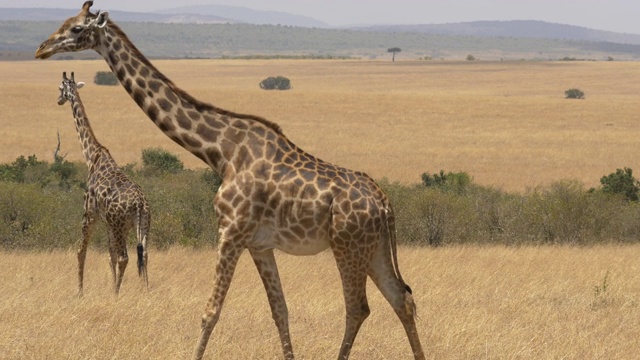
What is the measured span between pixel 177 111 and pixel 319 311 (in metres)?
3.51

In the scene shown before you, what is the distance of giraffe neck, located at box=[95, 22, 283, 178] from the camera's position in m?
7.98

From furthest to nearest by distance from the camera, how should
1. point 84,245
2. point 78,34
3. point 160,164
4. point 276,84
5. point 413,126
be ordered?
point 276,84
point 413,126
point 160,164
point 84,245
point 78,34

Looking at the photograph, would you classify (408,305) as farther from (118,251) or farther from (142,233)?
(118,251)

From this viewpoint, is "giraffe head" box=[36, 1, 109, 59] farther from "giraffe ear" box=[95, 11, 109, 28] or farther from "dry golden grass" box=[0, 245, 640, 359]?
"dry golden grass" box=[0, 245, 640, 359]

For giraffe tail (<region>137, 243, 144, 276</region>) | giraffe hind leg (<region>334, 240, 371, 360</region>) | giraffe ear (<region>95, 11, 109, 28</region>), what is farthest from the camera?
giraffe tail (<region>137, 243, 144, 276</region>)

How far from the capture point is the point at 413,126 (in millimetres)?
59656

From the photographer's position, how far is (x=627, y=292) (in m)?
12.2

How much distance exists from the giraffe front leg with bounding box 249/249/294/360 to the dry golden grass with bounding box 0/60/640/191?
2733 cm

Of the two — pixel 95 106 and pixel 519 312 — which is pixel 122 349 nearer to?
pixel 519 312

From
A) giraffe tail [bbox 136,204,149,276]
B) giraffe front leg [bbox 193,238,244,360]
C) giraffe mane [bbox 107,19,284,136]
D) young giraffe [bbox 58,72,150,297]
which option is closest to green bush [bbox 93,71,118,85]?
young giraffe [bbox 58,72,150,297]

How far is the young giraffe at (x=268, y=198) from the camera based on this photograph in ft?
24.4

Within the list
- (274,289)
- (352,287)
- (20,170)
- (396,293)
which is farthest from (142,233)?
(20,170)

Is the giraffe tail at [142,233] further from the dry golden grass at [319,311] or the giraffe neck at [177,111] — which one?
the giraffe neck at [177,111]

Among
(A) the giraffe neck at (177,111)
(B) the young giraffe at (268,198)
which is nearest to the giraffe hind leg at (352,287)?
(B) the young giraffe at (268,198)
